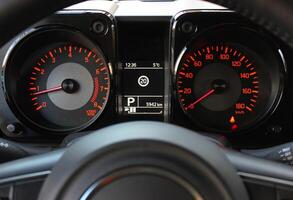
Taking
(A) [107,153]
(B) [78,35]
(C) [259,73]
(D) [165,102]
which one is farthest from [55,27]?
(A) [107,153]

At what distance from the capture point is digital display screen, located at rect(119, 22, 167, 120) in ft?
7.07

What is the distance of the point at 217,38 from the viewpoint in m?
2.25

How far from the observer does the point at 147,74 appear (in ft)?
7.17

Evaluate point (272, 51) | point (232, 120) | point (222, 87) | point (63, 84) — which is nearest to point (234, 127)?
point (232, 120)

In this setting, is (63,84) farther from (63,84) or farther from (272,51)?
(272,51)

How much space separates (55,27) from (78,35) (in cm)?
9

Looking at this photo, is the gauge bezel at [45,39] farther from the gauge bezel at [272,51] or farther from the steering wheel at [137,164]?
the steering wheel at [137,164]

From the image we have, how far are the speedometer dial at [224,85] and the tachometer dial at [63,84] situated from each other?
32 cm

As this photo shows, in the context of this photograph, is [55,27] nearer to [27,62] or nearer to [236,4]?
[27,62]

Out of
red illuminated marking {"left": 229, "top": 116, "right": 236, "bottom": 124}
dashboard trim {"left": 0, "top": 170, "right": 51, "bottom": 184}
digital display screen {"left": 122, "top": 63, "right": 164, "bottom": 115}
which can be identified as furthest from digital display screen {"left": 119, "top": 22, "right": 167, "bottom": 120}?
dashboard trim {"left": 0, "top": 170, "right": 51, "bottom": 184}

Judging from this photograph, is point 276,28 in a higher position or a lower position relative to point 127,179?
higher

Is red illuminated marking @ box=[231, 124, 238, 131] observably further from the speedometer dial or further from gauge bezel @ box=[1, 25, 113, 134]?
gauge bezel @ box=[1, 25, 113, 134]

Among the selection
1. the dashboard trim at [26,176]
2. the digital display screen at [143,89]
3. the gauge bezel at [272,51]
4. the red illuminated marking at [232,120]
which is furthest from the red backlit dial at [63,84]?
the dashboard trim at [26,176]

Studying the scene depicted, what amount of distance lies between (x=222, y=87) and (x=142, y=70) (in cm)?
30
